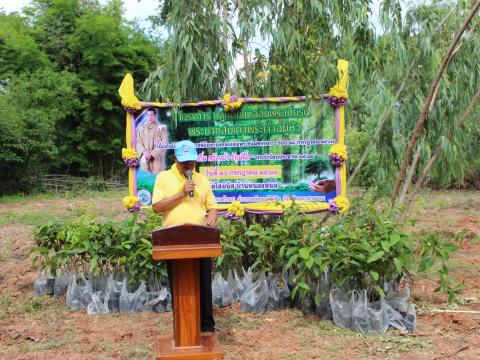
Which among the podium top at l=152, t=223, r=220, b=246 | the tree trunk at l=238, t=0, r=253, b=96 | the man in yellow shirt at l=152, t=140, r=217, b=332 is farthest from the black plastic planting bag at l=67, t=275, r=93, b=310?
the tree trunk at l=238, t=0, r=253, b=96

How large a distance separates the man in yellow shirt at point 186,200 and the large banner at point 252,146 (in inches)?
57.0

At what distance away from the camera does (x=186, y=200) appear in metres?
3.36

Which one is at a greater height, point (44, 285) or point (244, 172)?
point (244, 172)

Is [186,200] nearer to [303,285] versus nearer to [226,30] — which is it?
[303,285]

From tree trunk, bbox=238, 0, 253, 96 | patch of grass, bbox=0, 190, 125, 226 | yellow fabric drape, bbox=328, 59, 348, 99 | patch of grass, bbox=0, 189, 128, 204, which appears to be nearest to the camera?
yellow fabric drape, bbox=328, 59, 348, 99

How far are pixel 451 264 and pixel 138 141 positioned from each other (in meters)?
3.95

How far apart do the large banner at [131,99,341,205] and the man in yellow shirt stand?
1.45 metres

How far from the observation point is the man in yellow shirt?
3.22m

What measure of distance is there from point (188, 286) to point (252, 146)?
2.10 meters

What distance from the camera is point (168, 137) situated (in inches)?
203

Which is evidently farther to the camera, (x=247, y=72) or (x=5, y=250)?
(x=5, y=250)

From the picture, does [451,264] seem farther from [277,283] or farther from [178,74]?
[178,74]

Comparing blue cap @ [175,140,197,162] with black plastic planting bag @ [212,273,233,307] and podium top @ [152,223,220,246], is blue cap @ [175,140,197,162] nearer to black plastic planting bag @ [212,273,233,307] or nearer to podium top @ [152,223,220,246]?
podium top @ [152,223,220,246]

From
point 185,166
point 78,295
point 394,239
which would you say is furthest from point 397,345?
point 78,295
